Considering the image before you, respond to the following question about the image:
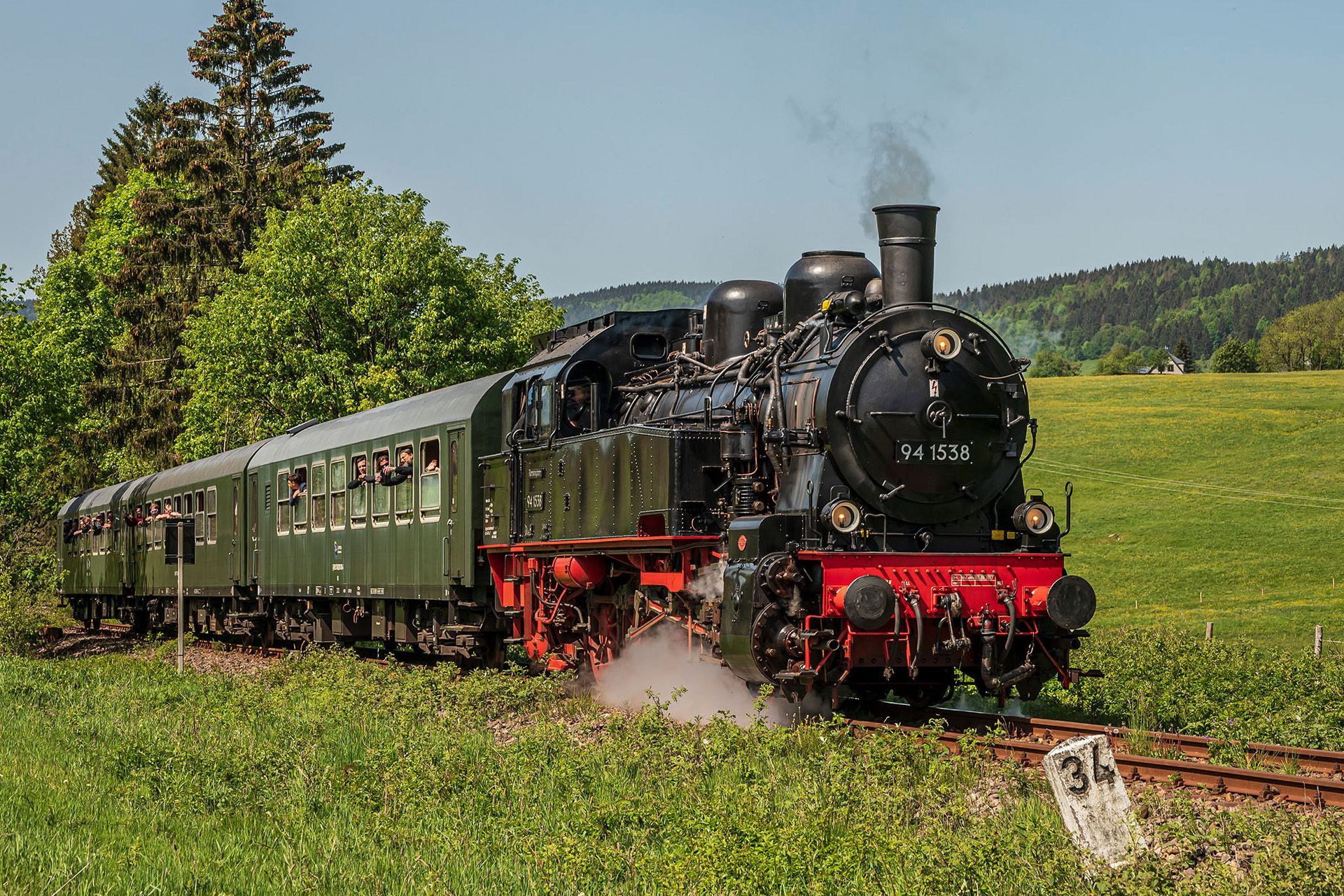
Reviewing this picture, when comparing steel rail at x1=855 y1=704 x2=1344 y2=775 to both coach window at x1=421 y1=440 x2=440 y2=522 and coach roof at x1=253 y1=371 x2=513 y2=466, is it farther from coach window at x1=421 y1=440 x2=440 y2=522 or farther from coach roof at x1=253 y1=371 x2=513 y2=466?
coach window at x1=421 y1=440 x2=440 y2=522

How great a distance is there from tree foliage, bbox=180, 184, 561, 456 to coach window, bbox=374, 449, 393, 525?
12965 millimetres

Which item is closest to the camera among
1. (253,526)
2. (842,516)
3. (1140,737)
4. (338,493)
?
(1140,737)

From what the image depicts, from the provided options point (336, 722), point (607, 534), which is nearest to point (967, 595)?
point (607, 534)

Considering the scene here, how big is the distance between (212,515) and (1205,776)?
72.8 feet

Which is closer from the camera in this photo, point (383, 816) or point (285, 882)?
point (285, 882)

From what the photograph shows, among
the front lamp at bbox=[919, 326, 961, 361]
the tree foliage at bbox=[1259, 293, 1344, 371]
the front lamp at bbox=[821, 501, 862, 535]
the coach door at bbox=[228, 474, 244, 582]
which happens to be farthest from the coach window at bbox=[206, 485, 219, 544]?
the tree foliage at bbox=[1259, 293, 1344, 371]

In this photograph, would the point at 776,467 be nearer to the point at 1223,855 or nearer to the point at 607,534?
the point at 607,534

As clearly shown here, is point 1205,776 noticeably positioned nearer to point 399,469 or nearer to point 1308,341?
point 399,469

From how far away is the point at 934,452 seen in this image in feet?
38.1

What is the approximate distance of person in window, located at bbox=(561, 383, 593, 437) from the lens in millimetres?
15002

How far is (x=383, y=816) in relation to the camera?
823 centimetres

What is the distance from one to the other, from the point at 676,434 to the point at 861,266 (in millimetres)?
2463

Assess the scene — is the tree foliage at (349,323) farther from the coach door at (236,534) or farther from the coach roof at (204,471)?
the coach door at (236,534)

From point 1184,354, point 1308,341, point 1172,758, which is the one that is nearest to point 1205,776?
point 1172,758
